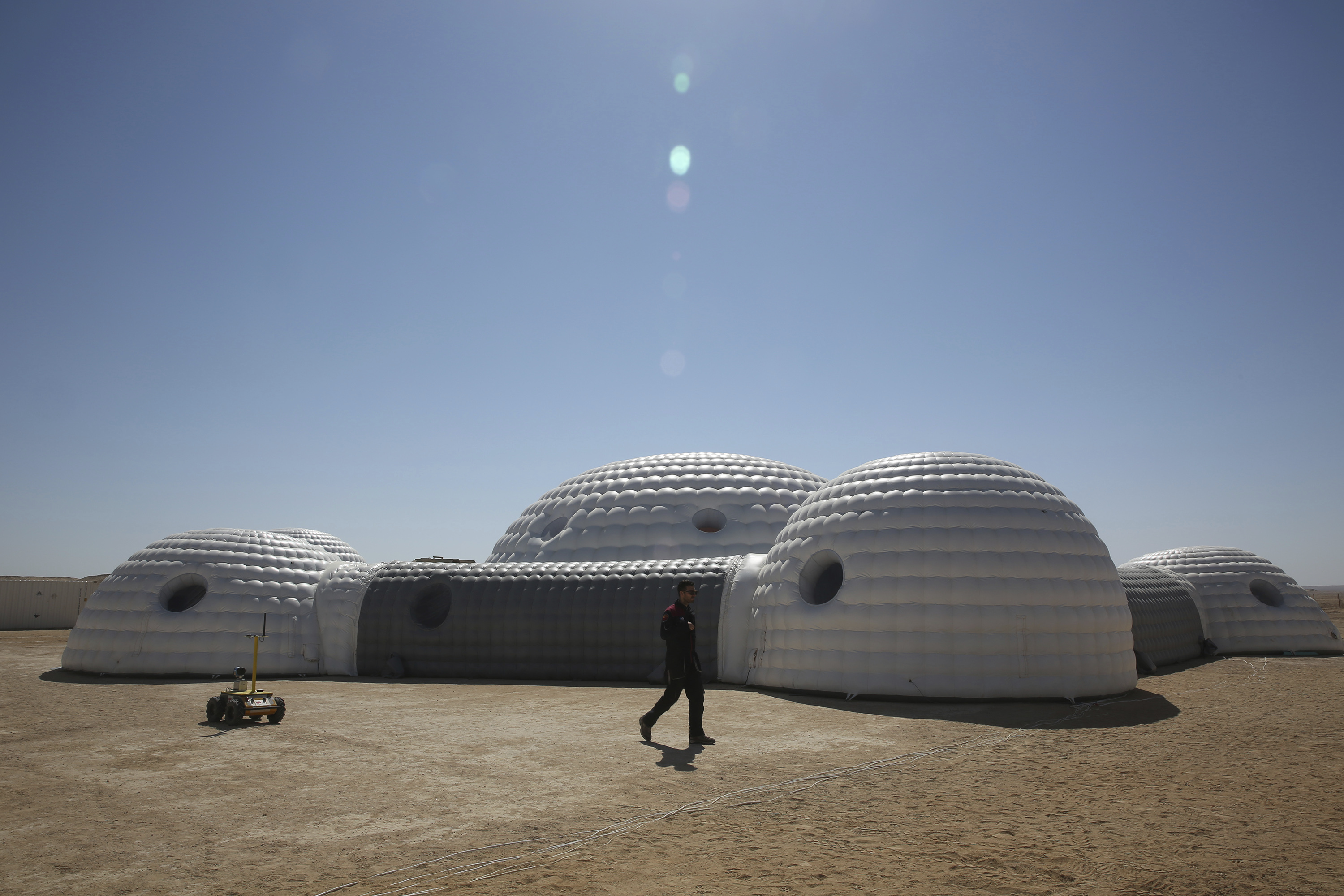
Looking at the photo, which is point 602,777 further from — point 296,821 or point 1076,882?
point 1076,882

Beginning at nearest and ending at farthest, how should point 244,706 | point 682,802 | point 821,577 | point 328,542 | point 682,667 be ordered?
point 682,802 → point 682,667 → point 244,706 → point 821,577 → point 328,542

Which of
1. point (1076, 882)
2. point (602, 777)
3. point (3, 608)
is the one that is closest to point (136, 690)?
point (602, 777)

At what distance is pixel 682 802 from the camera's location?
6.34m

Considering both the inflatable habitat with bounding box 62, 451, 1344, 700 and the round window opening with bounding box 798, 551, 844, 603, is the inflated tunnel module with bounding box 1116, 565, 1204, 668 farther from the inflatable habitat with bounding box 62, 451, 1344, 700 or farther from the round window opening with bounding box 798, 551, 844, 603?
the round window opening with bounding box 798, 551, 844, 603

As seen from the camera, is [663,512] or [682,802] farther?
[663,512]

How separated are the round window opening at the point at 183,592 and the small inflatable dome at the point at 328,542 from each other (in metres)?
11.2

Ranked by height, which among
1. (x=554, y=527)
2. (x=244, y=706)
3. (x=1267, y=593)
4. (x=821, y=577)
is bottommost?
(x=244, y=706)

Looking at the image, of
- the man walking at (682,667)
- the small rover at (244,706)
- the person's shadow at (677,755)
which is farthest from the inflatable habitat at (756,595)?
the small rover at (244,706)

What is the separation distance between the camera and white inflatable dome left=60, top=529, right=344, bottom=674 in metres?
17.7

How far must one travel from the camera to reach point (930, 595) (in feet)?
43.2

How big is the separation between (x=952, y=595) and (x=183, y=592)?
57.5 ft

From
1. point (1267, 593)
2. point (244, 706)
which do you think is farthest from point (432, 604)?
point (1267, 593)

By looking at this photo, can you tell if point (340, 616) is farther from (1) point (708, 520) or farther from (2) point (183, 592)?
(1) point (708, 520)

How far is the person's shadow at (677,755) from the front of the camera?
7711mm
